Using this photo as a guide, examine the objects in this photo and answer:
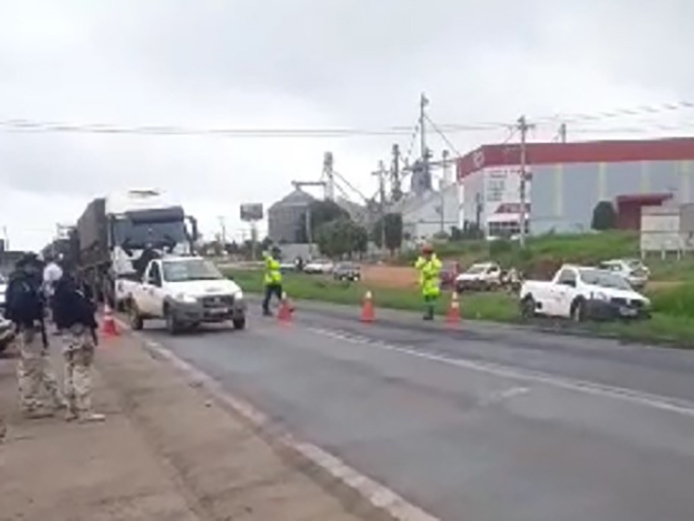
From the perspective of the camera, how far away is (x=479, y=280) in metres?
61.2

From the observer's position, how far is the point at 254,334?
29.0m

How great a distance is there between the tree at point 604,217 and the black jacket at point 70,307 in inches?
3716

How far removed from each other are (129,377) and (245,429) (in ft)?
23.6

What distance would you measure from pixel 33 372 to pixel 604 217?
315 feet

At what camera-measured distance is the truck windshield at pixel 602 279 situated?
107 feet

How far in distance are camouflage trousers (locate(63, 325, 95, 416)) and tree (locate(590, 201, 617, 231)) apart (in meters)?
93.8

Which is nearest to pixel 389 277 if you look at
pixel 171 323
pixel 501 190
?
pixel 501 190

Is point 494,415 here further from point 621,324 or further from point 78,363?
point 621,324

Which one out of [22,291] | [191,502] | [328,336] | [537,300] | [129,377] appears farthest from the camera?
[537,300]

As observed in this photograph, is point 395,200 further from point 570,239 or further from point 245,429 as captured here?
point 245,429

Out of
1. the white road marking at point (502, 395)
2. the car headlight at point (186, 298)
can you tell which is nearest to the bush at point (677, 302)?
the car headlight at point (186, 298)

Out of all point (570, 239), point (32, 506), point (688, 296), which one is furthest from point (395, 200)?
point (32, 506)

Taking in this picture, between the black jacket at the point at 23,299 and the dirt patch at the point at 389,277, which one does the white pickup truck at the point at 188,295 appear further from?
the dirt patch at the point at 389,277

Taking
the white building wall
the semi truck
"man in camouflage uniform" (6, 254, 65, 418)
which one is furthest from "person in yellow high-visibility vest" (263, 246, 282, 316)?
the white building wall
